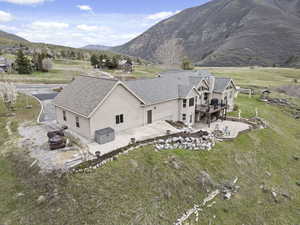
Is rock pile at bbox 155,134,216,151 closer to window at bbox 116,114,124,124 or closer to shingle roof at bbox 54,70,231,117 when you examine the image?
window at bbox 116,114,124,124

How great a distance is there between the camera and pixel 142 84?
86.5 feet

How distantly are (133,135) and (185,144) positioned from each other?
5.61m

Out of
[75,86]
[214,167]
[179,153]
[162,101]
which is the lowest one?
[214,167]

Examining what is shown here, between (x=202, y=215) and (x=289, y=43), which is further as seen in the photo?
(x=289, y=43)

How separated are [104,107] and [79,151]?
487 cm

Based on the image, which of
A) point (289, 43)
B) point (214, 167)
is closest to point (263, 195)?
point (214, 167)

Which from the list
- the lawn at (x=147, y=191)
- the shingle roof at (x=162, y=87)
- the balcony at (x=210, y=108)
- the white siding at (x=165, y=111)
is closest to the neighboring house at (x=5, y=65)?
the shingle roof at (x=162, y=87)

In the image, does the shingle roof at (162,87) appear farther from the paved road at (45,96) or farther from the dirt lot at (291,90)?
the dirt lot at (291,90)

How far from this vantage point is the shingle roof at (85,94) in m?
19.3

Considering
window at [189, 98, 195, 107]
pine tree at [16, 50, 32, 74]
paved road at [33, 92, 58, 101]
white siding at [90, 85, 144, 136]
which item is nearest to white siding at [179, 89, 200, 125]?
window at [189, 98, 195, 107]

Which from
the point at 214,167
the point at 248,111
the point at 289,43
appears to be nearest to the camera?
the point at 214,167

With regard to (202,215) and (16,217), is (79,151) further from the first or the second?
(202,215)

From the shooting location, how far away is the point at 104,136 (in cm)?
1862

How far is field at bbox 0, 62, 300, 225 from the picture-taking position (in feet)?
40.2
